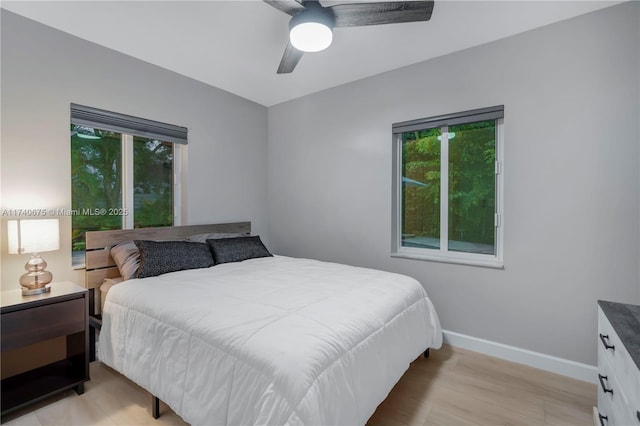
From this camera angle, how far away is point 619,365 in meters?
1.21

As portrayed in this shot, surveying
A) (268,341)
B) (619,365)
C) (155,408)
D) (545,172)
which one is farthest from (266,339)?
(545,172)

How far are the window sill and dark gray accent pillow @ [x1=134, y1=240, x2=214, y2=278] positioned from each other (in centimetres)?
183

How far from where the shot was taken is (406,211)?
3.12 meters

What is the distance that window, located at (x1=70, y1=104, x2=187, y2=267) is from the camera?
98.2 inches

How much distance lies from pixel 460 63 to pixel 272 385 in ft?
9.20

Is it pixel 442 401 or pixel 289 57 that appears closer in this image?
pixel 442 401

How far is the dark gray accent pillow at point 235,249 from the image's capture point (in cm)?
285

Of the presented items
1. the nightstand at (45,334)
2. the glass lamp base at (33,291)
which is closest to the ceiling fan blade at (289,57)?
the nightstand at (45,334)

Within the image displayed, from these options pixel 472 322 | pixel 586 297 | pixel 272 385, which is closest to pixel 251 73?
pixel 272 385

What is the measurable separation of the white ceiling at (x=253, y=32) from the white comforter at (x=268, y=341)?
6.23 ft

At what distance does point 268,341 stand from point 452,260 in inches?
79.3

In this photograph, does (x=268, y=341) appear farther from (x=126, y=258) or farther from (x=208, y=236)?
(x=208, y=236)

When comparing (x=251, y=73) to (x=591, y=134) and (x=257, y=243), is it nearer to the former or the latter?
(x=257, y=243)

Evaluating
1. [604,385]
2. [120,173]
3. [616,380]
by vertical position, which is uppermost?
[120,173]
